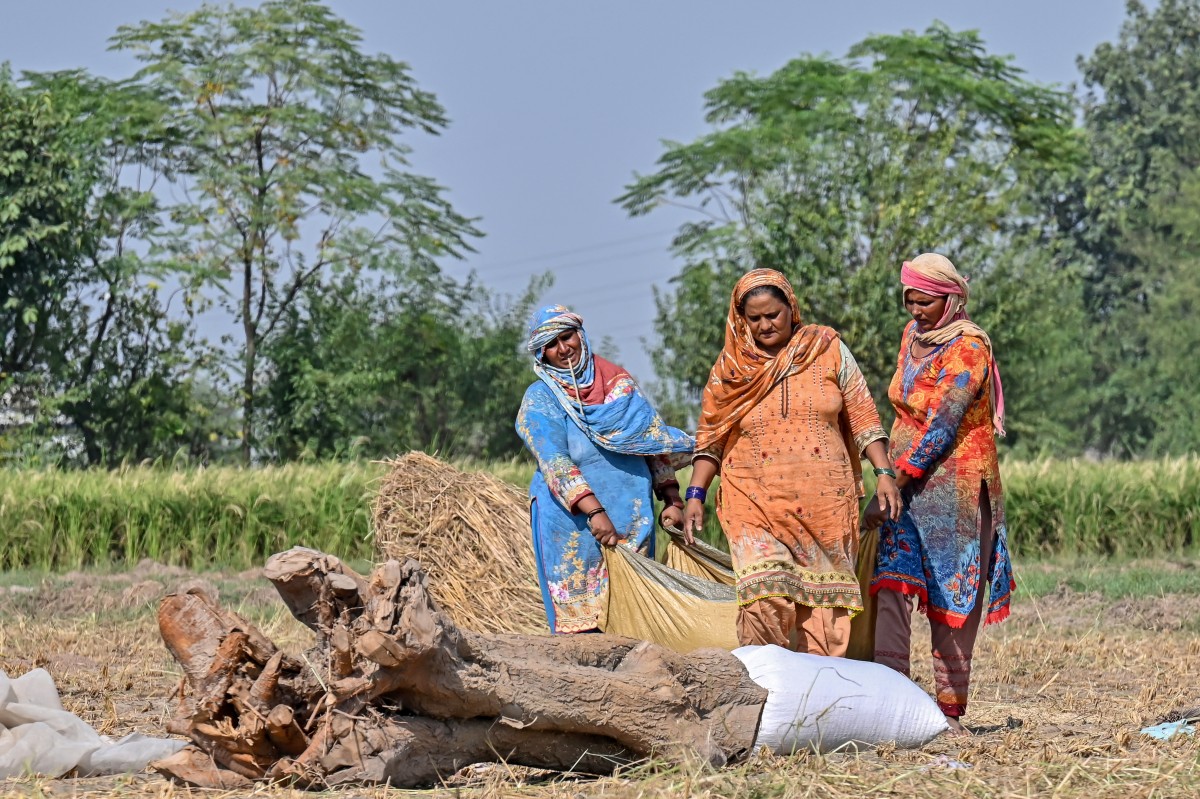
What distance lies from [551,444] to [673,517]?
1.78ft

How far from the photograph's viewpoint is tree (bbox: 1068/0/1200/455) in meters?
33.4

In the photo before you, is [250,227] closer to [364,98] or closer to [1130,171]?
[364,98]

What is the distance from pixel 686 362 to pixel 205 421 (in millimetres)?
7687

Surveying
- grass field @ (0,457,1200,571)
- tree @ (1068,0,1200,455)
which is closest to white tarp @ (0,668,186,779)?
grass field @ (0,457,1200,571)

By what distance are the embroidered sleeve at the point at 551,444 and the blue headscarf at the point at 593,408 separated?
52 mm

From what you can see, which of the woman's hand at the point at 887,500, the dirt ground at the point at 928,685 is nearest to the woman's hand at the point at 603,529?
the woman's hand at the point at 887,500

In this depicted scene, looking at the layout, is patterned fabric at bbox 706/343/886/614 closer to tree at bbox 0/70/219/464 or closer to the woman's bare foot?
the woman's bare foot

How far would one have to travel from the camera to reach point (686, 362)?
2347cm

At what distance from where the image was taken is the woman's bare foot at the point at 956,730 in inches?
189

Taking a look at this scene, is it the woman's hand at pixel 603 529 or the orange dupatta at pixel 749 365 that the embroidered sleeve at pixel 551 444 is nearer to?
the woman's hand at pixel 603 529

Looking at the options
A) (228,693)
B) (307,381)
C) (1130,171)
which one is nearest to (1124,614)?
(228,693)

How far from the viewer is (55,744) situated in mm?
4262

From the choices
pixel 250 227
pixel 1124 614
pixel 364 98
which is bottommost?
pixel 1124 614

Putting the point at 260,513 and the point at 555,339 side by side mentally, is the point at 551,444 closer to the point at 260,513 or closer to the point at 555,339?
the point at 555,339
